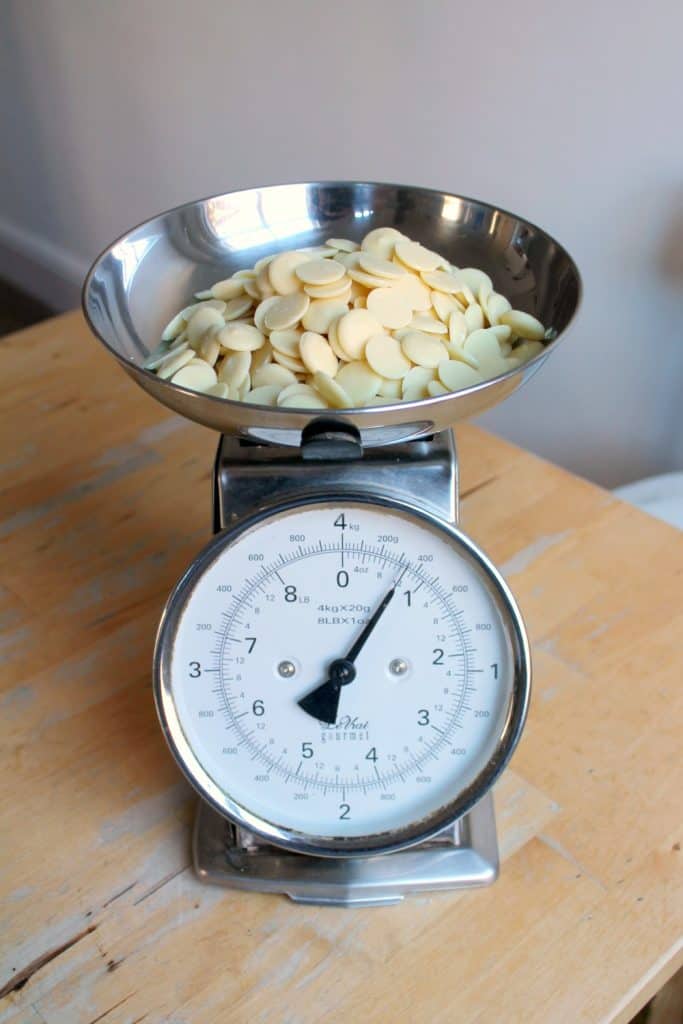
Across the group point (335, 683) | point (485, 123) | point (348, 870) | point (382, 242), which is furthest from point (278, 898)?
point (485, 123)

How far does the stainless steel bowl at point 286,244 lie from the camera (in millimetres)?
706

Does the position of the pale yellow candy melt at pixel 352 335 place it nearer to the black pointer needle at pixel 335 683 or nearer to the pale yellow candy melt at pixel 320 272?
the pale yellow candy melt at pixel 320 272

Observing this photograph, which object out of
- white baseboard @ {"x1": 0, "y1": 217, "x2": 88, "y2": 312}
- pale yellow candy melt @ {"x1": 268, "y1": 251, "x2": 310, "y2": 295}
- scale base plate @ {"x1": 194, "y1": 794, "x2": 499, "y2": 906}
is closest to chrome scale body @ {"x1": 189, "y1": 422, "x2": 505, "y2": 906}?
scale base plate @ {"x1": 194, "y1": 794, "x2": 499, "y2": 906}

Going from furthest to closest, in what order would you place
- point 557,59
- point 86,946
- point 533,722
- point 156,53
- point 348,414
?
point 156,53 → point 557,59 → point 533,722 → point 86,946 → point 348,414

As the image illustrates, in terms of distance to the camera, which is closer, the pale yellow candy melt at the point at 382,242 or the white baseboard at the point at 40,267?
the pale yellow candy melt at the point at 382,242

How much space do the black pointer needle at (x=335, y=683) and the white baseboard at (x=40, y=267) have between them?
2.16 metres

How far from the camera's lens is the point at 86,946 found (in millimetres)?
647

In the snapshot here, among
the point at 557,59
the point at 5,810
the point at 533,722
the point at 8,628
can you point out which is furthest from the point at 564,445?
the point at 5,810

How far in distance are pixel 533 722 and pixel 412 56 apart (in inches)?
42.0

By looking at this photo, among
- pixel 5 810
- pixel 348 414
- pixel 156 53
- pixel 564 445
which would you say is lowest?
pixel 564 445

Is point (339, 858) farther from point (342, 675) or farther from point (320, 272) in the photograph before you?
point (320, 272)

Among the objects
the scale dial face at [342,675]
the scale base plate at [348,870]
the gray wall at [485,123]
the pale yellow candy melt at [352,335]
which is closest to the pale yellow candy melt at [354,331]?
the pale yellow candy melt at [352,335]

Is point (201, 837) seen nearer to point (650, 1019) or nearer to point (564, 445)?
point (650, 1019)

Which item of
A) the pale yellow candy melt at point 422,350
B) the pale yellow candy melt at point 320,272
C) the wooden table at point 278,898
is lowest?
the wooden table at point 278,898
